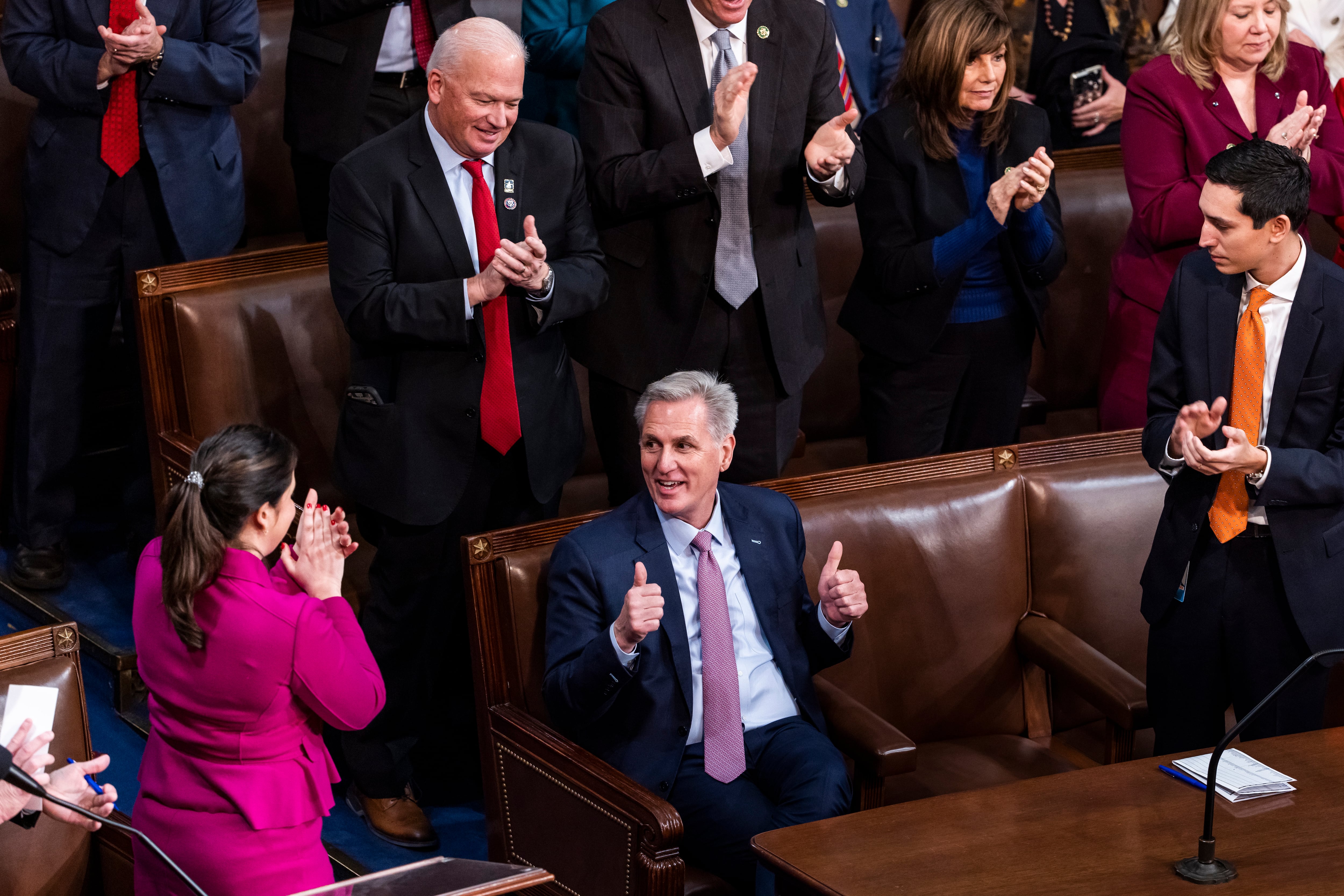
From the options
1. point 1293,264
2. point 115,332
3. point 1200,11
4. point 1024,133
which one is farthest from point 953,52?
point 115,332

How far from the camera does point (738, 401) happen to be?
3438 millimetres

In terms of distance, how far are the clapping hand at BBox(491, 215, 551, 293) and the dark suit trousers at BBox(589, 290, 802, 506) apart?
44cm

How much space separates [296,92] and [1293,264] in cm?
231

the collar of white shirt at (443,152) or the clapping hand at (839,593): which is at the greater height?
the collar of white shirt at (443,152)

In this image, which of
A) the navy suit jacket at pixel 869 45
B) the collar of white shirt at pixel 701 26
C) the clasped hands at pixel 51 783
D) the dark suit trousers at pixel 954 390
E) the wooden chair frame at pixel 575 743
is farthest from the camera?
the navy suit jacket at pixel 869 45

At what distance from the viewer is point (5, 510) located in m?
4.31

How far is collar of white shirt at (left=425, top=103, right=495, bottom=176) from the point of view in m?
3.09

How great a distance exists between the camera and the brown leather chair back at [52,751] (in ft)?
8.39

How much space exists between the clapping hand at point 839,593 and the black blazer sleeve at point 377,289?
2.49 feet

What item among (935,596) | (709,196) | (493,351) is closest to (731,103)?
(709,196)

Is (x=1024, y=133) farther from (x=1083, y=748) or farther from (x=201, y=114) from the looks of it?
(x=201, y=114)

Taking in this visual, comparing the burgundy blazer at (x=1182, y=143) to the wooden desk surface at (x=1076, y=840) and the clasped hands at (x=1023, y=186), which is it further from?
the wooden desk surface at (x=1076, y=840)

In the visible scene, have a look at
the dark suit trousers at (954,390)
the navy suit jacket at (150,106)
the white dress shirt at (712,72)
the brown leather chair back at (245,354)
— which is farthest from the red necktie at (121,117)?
the dark suit trousers at (954,390)

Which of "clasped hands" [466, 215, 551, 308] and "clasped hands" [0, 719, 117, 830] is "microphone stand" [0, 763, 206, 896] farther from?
"clasped hands" [466, 215, 551, 308]
